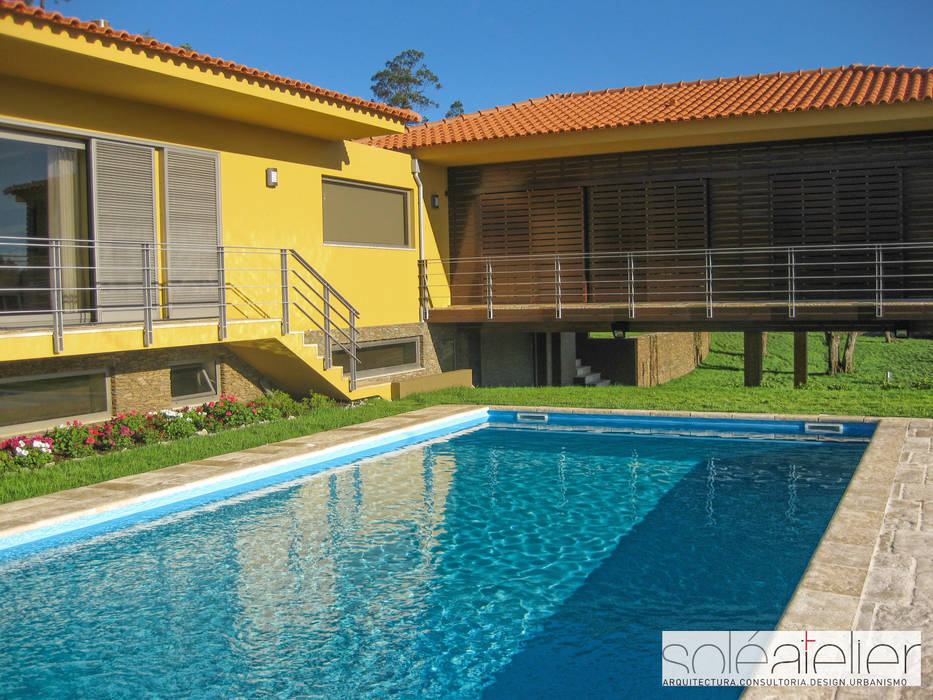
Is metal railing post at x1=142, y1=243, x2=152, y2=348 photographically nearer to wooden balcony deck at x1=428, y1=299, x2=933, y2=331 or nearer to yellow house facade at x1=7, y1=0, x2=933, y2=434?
yellow house facade at x1=7, y1=0, x2=933, y2=434

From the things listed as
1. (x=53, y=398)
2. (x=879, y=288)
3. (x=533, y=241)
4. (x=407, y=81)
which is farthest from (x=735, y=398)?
(x=407, y=81)

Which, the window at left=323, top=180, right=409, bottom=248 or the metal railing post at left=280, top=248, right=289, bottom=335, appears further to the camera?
the window at left=323, top=180, right=409, bottom=248

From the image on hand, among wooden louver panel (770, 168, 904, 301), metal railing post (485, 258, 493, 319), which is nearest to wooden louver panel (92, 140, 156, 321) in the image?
metal railing post (485, 258, 493, 319)

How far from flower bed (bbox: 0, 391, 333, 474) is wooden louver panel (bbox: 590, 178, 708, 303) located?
6.50m

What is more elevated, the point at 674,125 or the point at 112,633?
the point at 674,125

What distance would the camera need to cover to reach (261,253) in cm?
1331

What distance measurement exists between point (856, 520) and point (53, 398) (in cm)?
905

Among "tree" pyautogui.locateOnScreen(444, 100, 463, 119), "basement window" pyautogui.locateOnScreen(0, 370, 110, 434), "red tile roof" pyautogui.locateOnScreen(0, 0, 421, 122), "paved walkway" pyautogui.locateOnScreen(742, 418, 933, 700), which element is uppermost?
"tree" pyautogui.locateOnScreen(444, 100, 463, 119)

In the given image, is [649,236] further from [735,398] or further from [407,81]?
[407,81]

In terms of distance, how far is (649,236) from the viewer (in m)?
16.9

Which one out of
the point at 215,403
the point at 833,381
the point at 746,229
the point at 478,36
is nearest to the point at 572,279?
the point at 746,229

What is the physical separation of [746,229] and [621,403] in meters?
4.53

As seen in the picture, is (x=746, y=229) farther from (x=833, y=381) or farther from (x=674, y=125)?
(x=833, y=381)

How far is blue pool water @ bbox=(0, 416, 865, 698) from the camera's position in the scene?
5309mm
